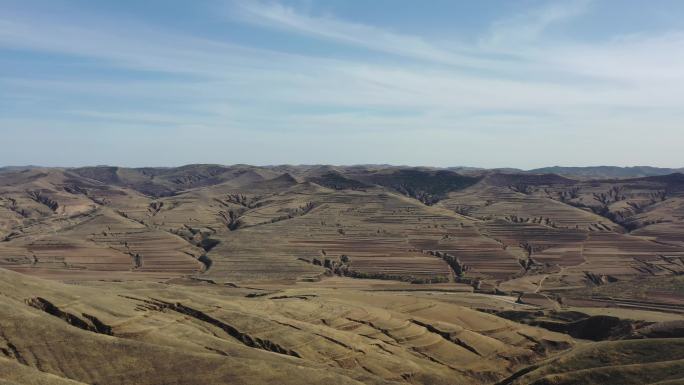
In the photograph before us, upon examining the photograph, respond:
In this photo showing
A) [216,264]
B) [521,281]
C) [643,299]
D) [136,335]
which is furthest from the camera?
[216,264]

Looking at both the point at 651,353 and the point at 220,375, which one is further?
the point at 651,353

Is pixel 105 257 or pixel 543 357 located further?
pixel 105 257

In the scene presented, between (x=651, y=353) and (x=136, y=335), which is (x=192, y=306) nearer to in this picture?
(x=136, y=335)

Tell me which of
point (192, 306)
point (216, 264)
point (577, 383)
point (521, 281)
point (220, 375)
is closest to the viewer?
point (220, 375)

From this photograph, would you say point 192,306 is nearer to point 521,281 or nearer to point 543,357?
point 543,357

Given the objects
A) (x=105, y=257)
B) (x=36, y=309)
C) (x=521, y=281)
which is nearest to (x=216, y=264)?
(x=105, y=257)

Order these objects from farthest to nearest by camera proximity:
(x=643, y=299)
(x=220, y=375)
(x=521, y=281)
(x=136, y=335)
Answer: (x=521, y=281) → (x=643, y=299) → (x=136, y=335) → (x=220, y=375)

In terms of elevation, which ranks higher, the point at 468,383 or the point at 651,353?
the point at 651,353

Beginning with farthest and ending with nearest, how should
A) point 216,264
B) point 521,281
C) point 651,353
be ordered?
point 216,264 < point 521,281 < point 651,353

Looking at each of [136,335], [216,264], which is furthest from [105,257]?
[136,335]
